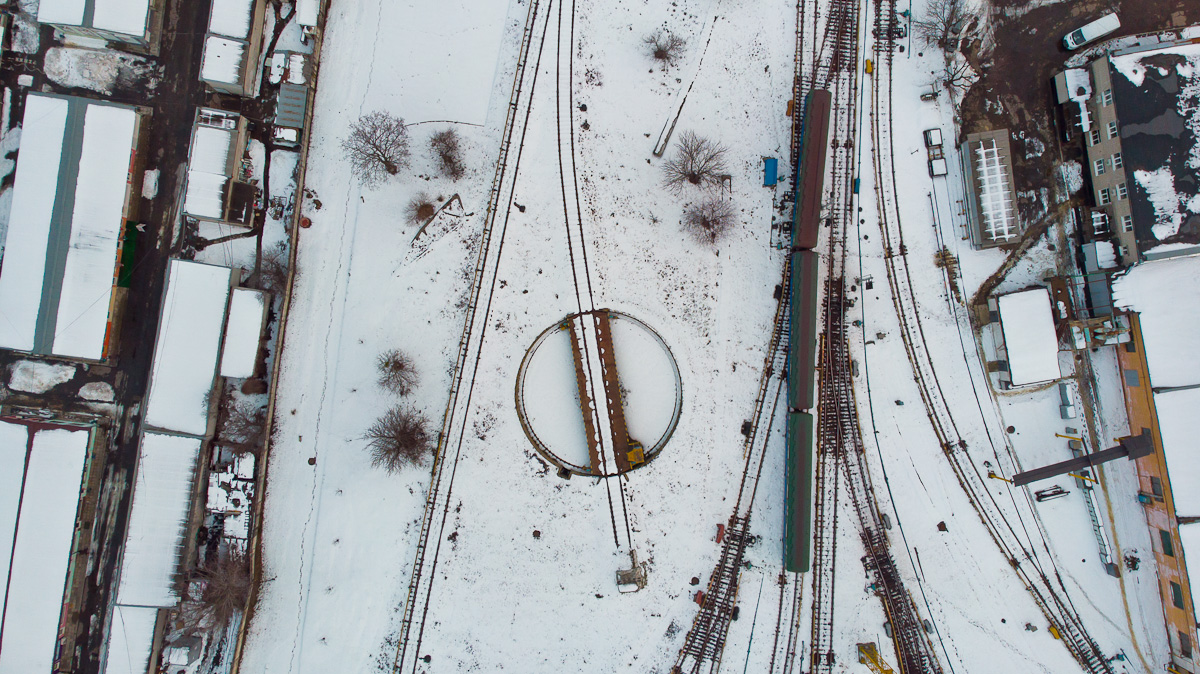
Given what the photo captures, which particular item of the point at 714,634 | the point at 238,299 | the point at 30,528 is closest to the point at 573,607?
the point at 714,634

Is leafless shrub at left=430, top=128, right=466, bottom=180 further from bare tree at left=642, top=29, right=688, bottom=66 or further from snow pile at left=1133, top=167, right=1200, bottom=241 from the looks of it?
snow pile at left=1133, top=167, right=1200, bottom=241

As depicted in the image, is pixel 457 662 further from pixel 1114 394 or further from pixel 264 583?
pixel 1114 394

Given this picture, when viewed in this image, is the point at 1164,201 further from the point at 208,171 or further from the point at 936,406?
the point at 208,171

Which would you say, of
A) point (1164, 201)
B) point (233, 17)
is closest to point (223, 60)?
point (233, 17)

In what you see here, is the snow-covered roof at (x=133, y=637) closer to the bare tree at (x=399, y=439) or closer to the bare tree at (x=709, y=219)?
the bare tree at (x=399, y=439)

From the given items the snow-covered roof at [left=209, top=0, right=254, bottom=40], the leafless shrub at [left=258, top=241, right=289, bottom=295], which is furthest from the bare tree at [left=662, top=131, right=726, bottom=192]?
the snow-covered roof at [left=209, top=0, right=254, bottom=40]

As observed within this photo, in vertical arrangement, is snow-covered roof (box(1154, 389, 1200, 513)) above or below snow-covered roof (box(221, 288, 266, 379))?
below

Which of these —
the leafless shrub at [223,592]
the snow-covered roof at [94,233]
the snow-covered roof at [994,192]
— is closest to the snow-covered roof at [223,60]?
the snow-covered roof at [94,233]

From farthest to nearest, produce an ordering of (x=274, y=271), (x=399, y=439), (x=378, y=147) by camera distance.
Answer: (x=274, y=271) < (x=378, y=147) < (x=399, y=439)
